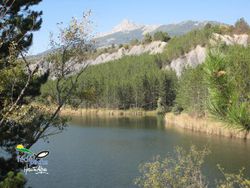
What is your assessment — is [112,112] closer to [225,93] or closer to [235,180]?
[235,180]

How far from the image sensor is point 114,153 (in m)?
47.5

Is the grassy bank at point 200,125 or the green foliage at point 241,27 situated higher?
the green foliage at point 241,27

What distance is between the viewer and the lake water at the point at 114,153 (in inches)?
1344

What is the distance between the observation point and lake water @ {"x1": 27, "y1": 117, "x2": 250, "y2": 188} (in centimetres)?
3412

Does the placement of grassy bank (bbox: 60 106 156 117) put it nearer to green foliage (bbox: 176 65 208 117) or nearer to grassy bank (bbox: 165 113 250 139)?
grassy bank (bbox: 165 113 250 139)

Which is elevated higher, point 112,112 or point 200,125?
point 200,125

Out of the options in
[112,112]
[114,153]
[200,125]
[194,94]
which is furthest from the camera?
[112,112]

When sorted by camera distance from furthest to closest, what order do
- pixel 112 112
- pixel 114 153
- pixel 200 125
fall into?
pixel 112 112, pixel 200 125, pixel 114 153

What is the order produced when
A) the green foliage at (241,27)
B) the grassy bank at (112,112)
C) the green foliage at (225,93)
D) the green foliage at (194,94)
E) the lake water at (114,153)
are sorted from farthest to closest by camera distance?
the green foliage at (241,27) < the grassy bank at (112,112) < the green foliage at (194,94) < the lake water at (114,153) < the green foliage at (225,93)

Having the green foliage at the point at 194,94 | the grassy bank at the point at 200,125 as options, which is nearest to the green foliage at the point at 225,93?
the grassy bank at the point at 200,125

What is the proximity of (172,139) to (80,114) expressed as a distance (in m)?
57.6

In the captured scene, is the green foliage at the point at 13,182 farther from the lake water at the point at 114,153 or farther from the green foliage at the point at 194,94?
the green foliage at the point at 194,94

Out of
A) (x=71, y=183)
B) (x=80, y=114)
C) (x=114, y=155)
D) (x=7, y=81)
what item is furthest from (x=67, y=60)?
(x=80, y=114)

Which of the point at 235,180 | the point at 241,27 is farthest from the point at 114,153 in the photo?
the point at 241,27
